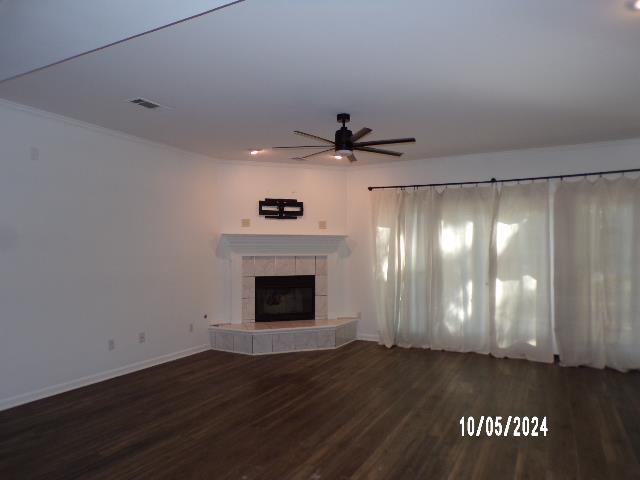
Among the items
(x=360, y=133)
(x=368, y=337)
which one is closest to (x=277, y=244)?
(x=368, y=337)

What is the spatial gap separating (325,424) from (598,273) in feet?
12.6

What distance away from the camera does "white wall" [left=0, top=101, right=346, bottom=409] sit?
3.88 meters

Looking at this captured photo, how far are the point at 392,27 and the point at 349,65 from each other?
571 millimetres

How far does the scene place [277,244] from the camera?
634 cm

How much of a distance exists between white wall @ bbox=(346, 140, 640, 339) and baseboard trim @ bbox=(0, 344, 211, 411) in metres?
2.52

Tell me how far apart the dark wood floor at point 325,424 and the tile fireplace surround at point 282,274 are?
62cm

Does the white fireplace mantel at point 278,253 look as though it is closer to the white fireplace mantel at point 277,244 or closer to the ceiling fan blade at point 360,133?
the white fireplace mantel at point 277,244

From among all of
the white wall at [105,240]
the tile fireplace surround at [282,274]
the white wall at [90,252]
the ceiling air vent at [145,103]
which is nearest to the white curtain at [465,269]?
the tile fireplace surround at [282,274]

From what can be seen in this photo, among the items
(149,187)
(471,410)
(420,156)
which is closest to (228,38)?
(149,187)

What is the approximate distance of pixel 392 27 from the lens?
98.6 inches

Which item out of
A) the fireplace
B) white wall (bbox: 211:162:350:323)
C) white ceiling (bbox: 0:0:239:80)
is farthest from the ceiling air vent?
the fireplace

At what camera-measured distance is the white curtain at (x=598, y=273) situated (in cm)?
494

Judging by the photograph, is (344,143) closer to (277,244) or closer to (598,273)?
(277,244)

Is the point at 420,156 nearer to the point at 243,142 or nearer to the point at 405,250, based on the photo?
the point at 405,250
